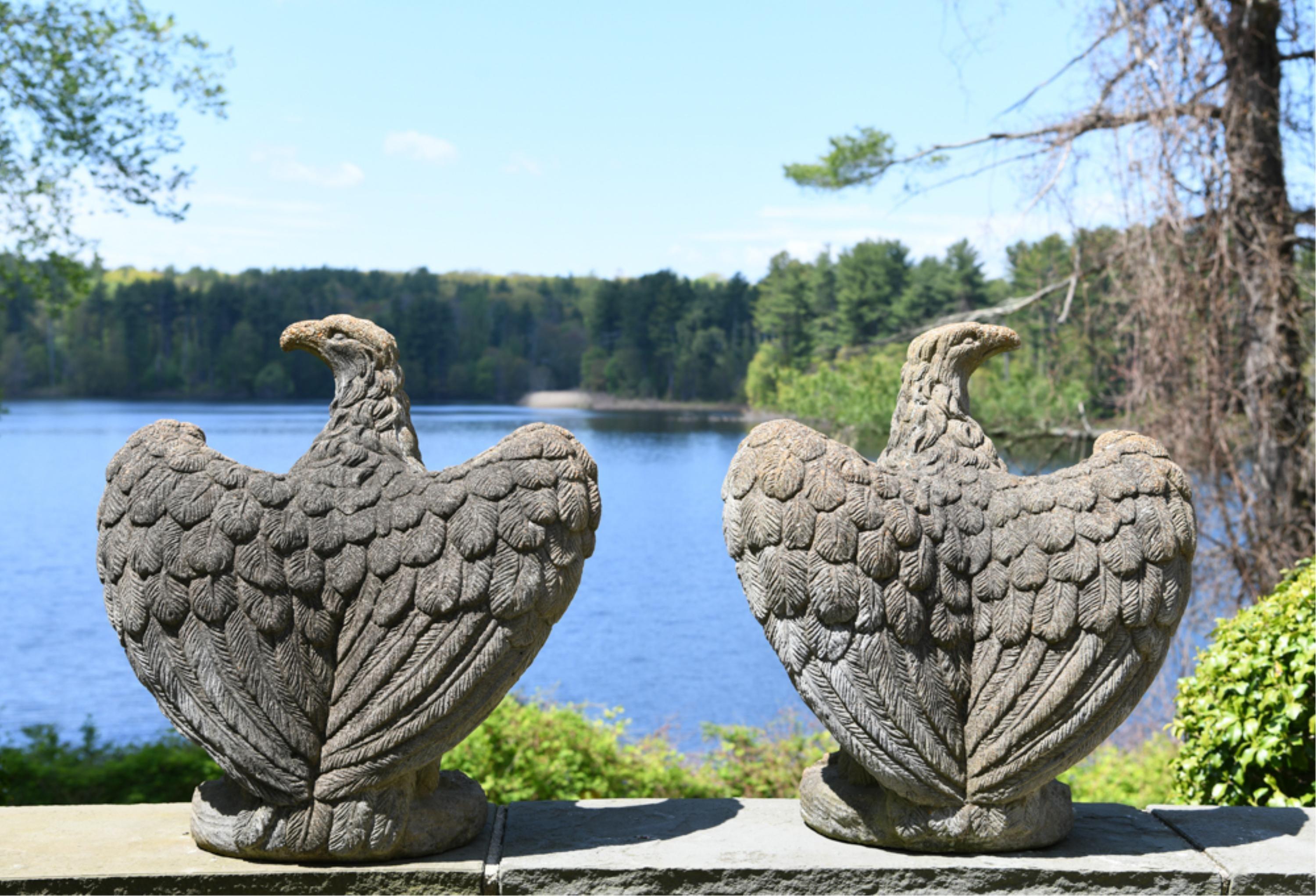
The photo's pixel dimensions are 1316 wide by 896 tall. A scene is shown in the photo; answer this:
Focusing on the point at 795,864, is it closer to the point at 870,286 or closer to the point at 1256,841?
the point at 1256,841

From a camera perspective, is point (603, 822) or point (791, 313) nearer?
point (603, 822)

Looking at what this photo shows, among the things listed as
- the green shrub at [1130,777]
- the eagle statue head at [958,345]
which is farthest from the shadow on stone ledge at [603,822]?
the green shrub at [1130,777]

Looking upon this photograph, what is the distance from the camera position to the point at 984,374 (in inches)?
354

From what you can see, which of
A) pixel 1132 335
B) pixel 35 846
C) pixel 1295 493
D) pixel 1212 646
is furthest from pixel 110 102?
pixel 1295 493

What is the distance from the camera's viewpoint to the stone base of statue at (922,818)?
7.94 ft

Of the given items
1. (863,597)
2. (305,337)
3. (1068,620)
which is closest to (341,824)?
(305,337)

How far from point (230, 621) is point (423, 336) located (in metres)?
21.4

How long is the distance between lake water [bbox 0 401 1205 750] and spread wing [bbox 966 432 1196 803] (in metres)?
1.81

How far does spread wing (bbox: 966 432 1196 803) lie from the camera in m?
2.34


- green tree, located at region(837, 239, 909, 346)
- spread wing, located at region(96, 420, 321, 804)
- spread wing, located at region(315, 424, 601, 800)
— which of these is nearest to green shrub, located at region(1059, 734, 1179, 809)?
spread wing, located at region(315, 424, 601, 800)

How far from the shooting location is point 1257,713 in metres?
3.37

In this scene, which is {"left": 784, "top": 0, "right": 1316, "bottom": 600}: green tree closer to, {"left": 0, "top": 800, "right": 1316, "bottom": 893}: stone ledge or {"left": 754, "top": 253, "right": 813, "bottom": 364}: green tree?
{"left": 0, "top": 800, "right": 1316, "bottom": 893}: stone ledge

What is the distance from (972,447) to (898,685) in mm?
599

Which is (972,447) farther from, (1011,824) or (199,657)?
(199,657)
